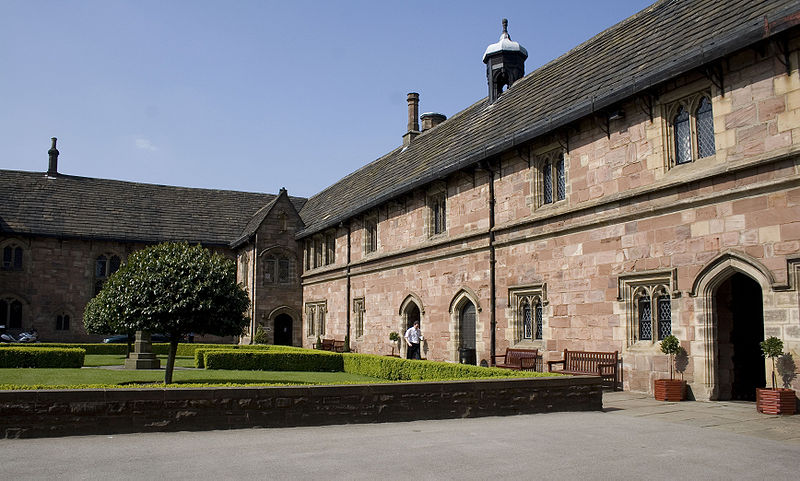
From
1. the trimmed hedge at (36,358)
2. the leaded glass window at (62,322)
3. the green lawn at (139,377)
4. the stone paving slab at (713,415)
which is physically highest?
the leaded glass window at (62,322)

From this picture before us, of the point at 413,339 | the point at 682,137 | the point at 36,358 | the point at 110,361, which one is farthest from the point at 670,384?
the point at 110,361

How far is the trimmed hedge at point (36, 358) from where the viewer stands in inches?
899

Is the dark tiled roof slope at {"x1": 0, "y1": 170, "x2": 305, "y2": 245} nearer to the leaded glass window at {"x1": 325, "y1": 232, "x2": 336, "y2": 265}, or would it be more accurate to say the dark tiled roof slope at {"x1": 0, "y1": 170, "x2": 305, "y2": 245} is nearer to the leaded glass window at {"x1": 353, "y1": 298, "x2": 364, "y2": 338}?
the leaded glass window at {"x1": 325, "y1": 232, "x2": 336, "y2": 265}

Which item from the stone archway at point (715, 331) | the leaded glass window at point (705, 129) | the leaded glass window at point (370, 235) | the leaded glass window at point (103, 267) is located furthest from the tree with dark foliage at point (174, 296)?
the leaded glass window at point (103, 267)

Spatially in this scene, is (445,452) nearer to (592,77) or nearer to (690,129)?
(690,129)

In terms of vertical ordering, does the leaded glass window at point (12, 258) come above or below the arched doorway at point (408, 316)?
above

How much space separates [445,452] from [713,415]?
17.6 ft

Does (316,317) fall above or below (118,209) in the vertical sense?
below

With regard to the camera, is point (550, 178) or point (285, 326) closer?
point (550, 178)

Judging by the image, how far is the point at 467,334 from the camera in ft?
68.5

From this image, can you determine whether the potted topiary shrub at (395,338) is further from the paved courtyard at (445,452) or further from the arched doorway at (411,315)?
the paved courtyard at (445,452)

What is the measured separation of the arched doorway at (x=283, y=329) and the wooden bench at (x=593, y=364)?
21.4 m

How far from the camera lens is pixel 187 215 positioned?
4259 cm

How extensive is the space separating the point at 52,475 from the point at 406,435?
425 centimetres
